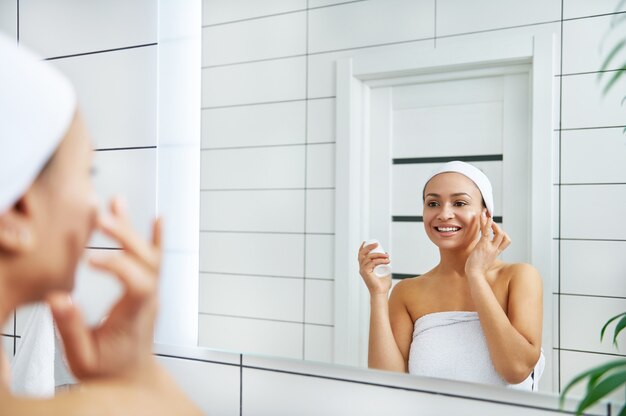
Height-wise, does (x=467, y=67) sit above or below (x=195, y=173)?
above

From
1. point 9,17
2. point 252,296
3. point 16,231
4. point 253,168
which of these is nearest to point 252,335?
point 252,296

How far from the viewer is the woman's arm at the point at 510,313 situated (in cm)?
91

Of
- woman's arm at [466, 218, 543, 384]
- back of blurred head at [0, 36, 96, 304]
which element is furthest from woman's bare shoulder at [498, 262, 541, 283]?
back of blurred head at [0, 36, 96, 304]

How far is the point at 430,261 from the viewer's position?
3.20 feet

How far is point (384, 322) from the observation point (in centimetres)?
101

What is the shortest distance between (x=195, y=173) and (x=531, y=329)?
71cm

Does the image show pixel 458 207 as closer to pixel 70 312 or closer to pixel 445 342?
pixel 445 342

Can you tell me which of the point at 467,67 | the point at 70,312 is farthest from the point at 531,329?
the point at 70,312

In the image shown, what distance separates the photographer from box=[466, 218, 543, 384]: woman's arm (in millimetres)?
911

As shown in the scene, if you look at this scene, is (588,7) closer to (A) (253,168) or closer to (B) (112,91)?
(A) (253,168)

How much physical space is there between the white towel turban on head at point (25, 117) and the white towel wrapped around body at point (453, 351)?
2.27 feet

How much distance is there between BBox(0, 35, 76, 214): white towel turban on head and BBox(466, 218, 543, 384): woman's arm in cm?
68

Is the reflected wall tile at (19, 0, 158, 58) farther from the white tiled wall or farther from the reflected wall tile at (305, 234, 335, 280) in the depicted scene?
the reflected wall tile at (305, 234, 335, 280)

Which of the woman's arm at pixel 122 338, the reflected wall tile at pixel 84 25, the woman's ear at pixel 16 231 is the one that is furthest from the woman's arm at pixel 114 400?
the reflected wall tile at pixel 84 25
